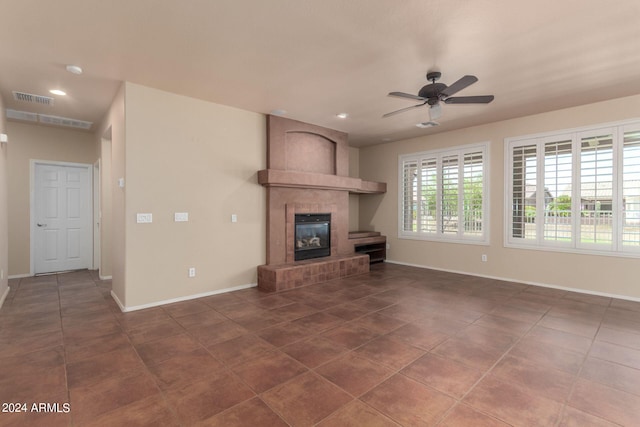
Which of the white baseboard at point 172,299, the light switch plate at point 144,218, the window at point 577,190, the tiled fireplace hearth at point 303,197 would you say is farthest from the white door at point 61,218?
the window at point 577,190

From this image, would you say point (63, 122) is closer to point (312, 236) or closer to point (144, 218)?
point (144, 218)

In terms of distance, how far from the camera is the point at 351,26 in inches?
102

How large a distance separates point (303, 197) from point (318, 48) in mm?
2935

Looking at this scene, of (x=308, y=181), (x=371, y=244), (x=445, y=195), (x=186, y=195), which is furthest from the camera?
(x=371, y=244)

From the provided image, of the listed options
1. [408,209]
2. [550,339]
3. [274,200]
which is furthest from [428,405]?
[408,209]

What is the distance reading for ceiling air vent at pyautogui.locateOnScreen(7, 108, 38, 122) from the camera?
4.66 meters

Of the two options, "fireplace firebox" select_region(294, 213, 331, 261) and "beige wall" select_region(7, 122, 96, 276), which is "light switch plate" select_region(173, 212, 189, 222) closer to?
"fireplace firebox" select_region(294, 213, 331, 261)

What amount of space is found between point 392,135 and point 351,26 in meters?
4.05

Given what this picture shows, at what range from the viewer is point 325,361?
2.52 m

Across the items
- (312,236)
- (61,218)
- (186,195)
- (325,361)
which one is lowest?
(325,361)

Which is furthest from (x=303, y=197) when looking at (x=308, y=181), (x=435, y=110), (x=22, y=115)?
(x=22, y=115)

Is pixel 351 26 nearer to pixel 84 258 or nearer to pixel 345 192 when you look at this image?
pixel 345 192

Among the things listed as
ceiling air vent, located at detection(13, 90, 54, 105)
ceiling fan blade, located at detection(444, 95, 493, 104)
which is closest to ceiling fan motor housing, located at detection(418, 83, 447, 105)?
ceiling fan blade, located at detection(444, 95, 493, 104)

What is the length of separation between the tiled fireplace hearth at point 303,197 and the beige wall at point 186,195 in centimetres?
22
